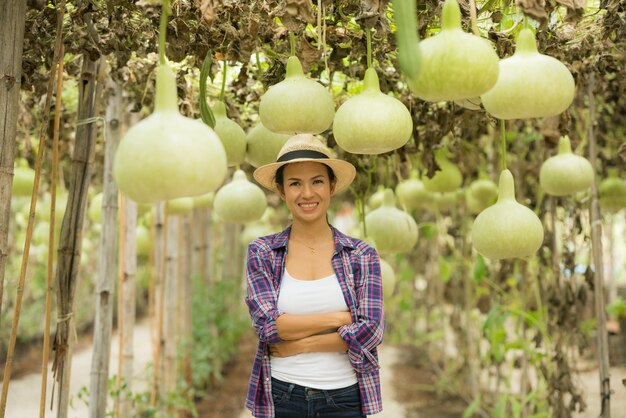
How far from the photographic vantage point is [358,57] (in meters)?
1.98

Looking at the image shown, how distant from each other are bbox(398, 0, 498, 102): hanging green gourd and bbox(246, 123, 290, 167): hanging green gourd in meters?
0.82

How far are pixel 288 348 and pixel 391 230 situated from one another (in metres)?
0.96

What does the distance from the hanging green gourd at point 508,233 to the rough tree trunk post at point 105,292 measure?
1.63 m

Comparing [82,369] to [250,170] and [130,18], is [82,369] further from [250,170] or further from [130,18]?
[130,18]

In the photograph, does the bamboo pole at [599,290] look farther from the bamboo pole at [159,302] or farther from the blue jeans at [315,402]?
the bamboo pole at [159,302]

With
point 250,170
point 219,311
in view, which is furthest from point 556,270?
point 219,311

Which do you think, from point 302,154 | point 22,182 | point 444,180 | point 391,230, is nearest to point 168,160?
point 302,154

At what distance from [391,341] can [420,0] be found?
6826mm

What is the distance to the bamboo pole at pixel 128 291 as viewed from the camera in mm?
3264

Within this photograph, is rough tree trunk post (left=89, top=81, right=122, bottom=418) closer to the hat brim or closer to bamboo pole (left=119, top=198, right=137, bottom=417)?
bamboo pole (left=119, top=198, right=137, bottom=417)

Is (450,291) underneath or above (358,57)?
underneath

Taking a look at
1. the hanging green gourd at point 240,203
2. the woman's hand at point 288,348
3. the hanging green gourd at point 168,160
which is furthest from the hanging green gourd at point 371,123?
the hanging green gourd at point 240,203

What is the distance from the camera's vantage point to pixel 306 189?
1972 millimetres

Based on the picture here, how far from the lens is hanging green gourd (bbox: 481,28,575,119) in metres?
1.30
